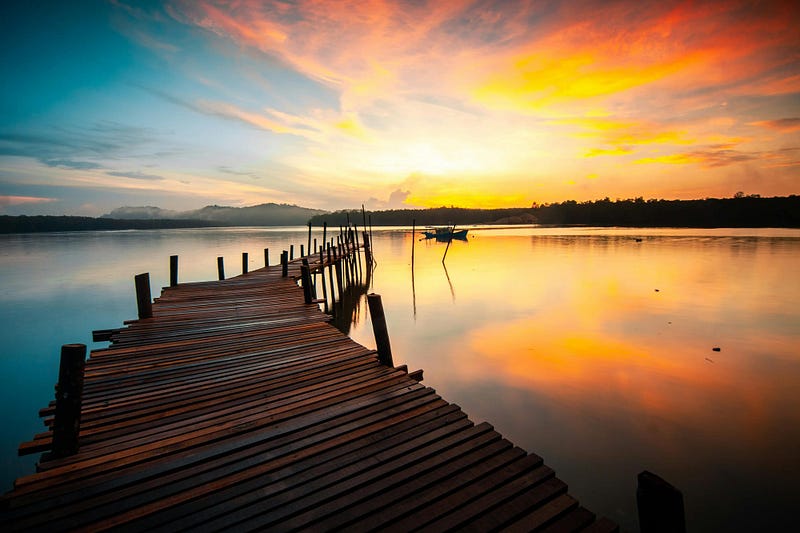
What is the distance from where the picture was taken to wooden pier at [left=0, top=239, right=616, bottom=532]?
2.93 metres

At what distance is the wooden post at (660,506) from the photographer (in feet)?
7.61

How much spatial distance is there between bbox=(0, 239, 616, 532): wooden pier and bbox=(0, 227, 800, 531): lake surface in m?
3.26

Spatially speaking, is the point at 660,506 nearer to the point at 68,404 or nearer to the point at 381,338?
the point at 381,338

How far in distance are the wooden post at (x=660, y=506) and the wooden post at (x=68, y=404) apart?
5.21 m

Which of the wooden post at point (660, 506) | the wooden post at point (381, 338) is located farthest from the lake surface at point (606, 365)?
the wooden post at point (660, 506)

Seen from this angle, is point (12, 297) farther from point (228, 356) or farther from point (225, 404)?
point (225, 404)

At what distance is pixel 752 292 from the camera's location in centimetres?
1950

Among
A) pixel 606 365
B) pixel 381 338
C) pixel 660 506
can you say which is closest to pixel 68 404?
pixel 381 338

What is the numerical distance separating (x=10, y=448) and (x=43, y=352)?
7.95 meters

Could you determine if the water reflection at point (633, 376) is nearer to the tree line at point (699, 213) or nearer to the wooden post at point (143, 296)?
the wooden post at point (143, 296)

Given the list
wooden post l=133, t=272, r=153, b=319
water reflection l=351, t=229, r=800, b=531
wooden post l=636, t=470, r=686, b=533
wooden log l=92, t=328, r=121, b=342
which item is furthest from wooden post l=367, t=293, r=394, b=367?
wooden post l=133, t=272, r=153, b=319

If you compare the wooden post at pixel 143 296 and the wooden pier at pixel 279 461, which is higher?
the wooden post at pixel 143 296

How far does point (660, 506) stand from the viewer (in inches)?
92.6

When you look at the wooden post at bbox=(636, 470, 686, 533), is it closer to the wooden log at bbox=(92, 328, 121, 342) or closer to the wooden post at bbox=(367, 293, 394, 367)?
the wooden post at bbox=(367, 293, 394, 367)
